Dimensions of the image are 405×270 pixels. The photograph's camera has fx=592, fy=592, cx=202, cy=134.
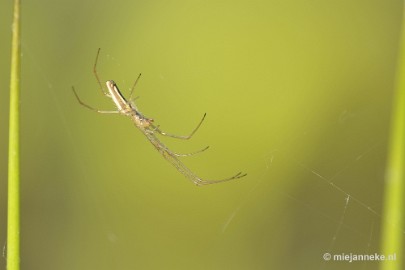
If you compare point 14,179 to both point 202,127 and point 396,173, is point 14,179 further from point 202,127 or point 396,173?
point 202,127

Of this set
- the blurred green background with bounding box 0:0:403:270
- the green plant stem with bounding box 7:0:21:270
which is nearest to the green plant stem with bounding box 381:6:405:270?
the green plant stem with bounding box 7:0:21:270

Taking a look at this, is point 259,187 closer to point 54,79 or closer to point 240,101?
point 240,101

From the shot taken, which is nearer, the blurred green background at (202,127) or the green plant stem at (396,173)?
the green plant stem at (396,173)

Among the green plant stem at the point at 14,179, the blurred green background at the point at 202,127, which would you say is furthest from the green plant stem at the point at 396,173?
the blurred green background at the point at 202,127

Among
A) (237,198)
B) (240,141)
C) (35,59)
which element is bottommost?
(237,198)

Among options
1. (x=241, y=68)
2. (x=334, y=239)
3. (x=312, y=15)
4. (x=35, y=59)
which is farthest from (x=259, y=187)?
(x=35, y=59)

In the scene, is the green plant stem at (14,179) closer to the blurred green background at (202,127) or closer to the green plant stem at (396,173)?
the green plant stem at (396,173)

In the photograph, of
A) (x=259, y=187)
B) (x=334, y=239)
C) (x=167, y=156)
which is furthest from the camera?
(x=259, y=187)

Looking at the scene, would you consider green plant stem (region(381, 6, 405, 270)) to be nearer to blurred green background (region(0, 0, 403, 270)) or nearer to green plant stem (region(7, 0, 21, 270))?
green plant stem (region(7, 0, 21, 270))
